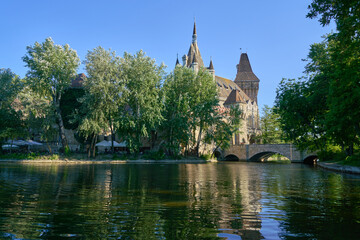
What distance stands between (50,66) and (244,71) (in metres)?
82.1

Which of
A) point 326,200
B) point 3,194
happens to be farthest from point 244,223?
point 3,194

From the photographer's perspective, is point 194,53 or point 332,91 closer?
point 332,91

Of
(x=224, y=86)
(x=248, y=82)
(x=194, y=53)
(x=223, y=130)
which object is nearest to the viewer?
(x=223, y=130)

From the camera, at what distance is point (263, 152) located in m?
57.2

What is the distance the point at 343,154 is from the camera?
34.1 meters

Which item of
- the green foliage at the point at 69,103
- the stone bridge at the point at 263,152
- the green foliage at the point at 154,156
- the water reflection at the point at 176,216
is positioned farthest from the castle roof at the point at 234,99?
the water reflection at the point at 176,216

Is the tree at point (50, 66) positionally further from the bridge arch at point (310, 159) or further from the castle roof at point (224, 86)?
the castle roof at point (224, 86)

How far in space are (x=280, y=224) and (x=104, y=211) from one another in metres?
4.00

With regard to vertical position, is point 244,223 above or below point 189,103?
below

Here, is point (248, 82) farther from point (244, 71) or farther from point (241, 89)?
point (244, 71)

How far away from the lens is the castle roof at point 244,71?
351 ft

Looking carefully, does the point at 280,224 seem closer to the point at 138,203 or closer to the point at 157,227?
the point at 157,227

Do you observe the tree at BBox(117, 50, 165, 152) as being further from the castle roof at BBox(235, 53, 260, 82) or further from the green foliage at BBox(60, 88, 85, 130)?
the castle roof at BBox(235, 53, 260, 82)

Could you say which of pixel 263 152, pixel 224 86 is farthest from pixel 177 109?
pixel 224 86
